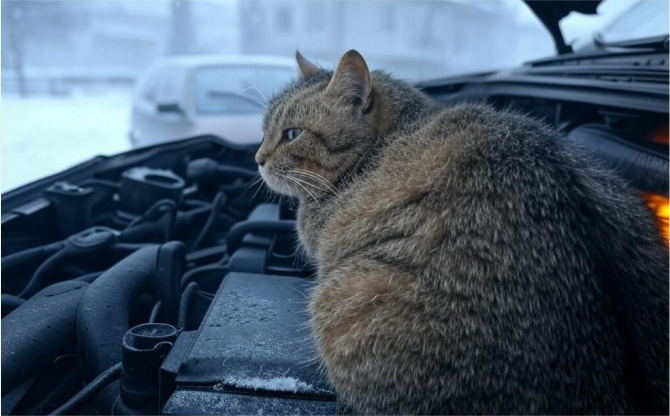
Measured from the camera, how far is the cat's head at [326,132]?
1.56 metres

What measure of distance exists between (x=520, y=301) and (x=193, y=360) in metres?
0.73

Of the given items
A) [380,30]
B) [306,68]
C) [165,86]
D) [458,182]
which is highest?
[380,30]

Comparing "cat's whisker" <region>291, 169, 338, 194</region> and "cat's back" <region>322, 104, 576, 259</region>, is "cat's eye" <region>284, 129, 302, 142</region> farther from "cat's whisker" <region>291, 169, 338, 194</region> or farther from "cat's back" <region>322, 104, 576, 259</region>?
"cat's back" <region>322, 104, 576, 259</region>

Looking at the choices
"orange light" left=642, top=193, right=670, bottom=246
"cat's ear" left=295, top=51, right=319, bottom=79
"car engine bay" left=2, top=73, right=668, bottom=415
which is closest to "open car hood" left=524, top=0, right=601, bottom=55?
"car engine bay" left=2, top=73, right=668, bottom=415

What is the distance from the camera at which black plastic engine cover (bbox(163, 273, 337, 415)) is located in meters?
1.08

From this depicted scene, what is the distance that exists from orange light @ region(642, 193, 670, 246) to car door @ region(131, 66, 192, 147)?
2934 mm

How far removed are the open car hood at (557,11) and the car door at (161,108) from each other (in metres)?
2.37

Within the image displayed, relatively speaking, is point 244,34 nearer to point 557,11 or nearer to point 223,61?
point 223,61

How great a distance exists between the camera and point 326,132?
1.58m

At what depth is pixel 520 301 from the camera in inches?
37.5

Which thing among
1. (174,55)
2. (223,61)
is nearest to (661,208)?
(223,61)

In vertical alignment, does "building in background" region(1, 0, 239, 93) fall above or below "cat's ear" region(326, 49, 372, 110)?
above

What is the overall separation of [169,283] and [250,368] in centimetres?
57

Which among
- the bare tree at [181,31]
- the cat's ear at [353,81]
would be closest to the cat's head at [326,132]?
the cat's ear at [353,81]
